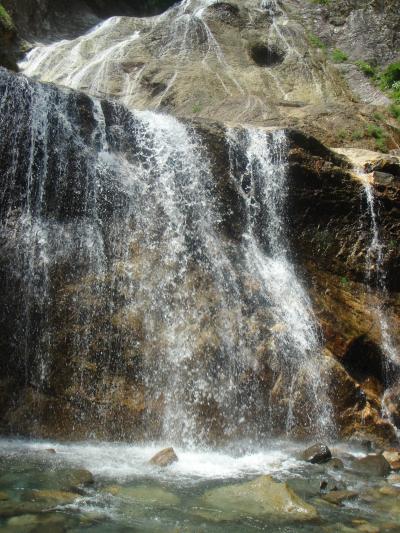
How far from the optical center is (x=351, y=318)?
10102mm

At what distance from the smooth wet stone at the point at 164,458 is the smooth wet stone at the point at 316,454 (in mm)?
1934

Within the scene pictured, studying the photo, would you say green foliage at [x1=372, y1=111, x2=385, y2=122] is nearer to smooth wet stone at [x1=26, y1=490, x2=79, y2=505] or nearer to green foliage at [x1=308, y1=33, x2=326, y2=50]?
green foliage at [x1=308, y1=33, x2=326, y2=50]

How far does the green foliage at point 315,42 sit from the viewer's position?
2247 cm

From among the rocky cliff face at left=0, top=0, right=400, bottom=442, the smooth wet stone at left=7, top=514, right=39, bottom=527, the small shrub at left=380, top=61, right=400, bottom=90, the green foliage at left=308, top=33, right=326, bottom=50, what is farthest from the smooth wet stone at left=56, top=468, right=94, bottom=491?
the green foliage at left=308, top=33, right=326, bottom=50

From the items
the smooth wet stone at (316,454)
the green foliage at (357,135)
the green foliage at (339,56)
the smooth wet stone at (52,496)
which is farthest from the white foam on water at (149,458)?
the green foliage at (339,56)

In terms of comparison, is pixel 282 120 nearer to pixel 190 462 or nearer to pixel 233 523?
pixel 190 462

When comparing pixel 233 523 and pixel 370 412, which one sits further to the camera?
pixel 370 412

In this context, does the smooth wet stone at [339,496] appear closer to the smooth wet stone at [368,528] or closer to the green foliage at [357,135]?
the smooth wet stone at [368,528]

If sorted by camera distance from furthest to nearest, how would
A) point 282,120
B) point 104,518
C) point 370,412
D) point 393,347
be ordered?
1. point 282,120
2. point 393,347
3. point 370,412
4. point 104,518

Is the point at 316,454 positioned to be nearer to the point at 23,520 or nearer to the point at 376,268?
the point at 23,520

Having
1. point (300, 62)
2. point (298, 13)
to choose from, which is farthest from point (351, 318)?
point (298, 13)

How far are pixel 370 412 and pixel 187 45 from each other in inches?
665

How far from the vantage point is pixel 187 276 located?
9375 mm

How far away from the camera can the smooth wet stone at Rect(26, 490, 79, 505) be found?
512cm
